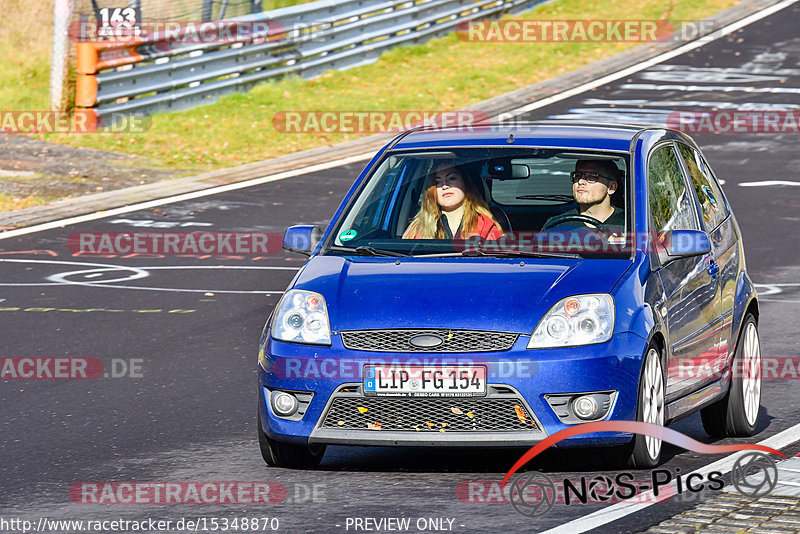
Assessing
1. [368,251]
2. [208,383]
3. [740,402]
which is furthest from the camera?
[208,383]

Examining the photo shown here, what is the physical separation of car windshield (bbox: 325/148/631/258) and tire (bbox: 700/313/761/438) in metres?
1.25

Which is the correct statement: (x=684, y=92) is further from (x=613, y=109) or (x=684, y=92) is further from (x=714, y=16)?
(x=714, y=16)

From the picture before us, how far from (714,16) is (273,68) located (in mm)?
10815

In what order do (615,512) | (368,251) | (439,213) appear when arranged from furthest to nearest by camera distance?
1. (439,213)
2. (368,251)
3. (615,512)

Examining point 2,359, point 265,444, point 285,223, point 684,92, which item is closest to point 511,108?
point 684,92

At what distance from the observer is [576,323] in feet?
24.5

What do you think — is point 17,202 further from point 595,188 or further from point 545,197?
point 595,188

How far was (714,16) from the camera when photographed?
31.9 metres

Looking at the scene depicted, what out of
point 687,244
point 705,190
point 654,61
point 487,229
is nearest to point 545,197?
point 487,229

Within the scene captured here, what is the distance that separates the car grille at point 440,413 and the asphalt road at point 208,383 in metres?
0.30

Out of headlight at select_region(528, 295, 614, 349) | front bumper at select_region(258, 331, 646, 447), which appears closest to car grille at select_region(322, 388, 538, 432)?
front bumper at select_region(258, 331, 646, 447)

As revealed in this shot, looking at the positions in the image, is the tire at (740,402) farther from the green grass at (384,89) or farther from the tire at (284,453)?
the green grass at (384,89)

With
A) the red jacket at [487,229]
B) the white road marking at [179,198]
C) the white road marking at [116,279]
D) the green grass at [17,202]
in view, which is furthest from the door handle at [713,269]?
the green grass at [17,202]

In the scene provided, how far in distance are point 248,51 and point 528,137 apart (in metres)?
16.0
